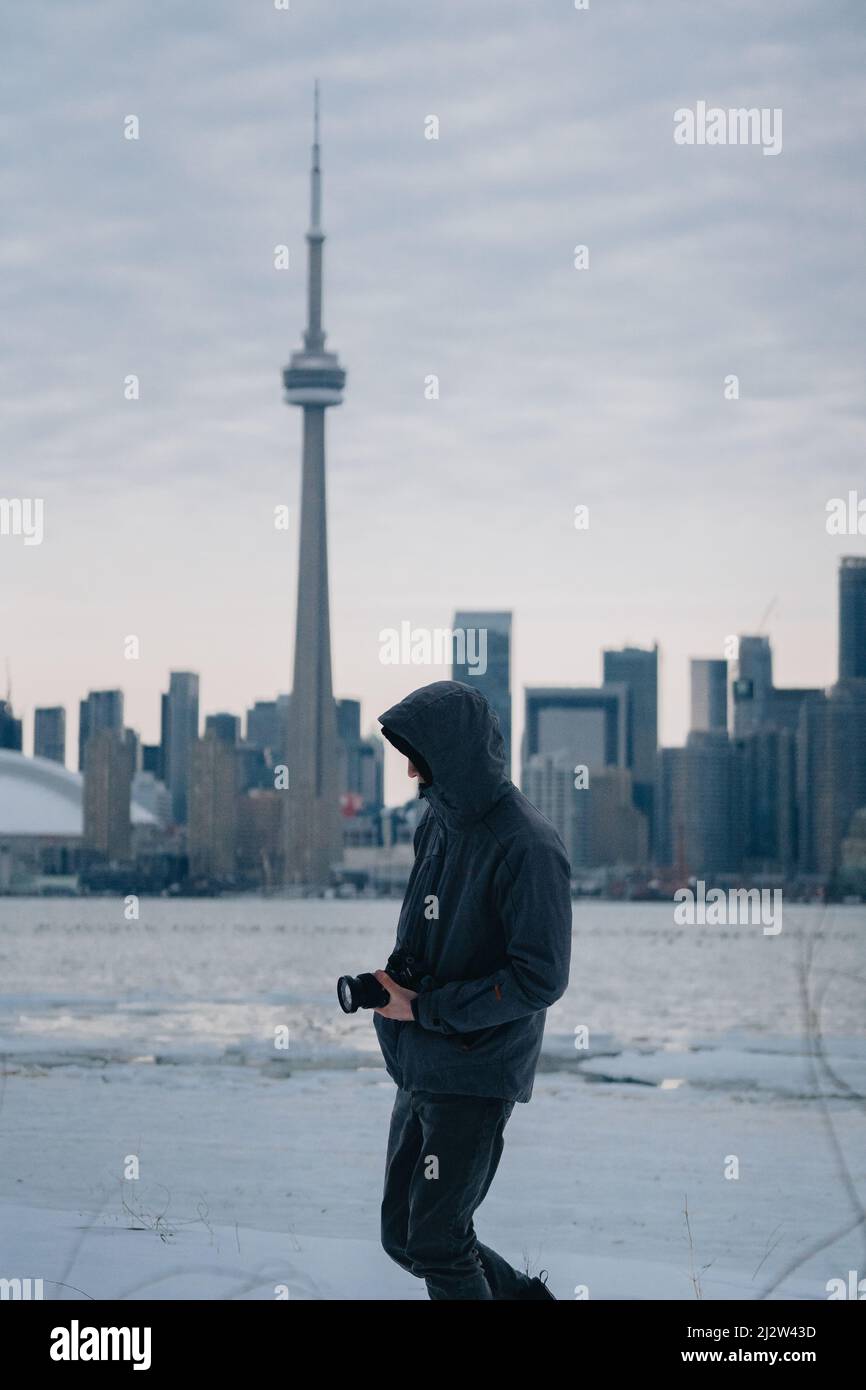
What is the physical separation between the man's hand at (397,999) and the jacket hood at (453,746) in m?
0.35

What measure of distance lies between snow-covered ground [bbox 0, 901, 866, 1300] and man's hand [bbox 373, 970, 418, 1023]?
82 cm

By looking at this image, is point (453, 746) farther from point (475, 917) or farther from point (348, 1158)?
point (348, 1158)

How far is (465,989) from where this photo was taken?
3.35m

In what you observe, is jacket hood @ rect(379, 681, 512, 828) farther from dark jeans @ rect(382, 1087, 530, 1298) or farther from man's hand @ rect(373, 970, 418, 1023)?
dark jeans @ rect(382, 1087, 530, 1298)

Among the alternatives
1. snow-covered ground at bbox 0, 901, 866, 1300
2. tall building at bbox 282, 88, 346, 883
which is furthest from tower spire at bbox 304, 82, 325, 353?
snow-covered ground at bbox 0, 901, 866, 1300

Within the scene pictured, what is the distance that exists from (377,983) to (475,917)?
24 centimetres

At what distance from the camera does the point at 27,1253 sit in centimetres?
530

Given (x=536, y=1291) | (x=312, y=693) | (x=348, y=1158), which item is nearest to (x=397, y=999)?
(x=536, y=1291)

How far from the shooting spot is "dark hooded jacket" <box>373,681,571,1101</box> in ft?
10.9

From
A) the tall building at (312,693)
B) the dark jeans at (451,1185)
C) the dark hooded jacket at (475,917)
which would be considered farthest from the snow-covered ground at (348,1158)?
the tall building at (312,693)

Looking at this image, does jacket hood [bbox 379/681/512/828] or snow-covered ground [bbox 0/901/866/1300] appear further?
snow-covered ground [bbox 0/901/866/1300]
